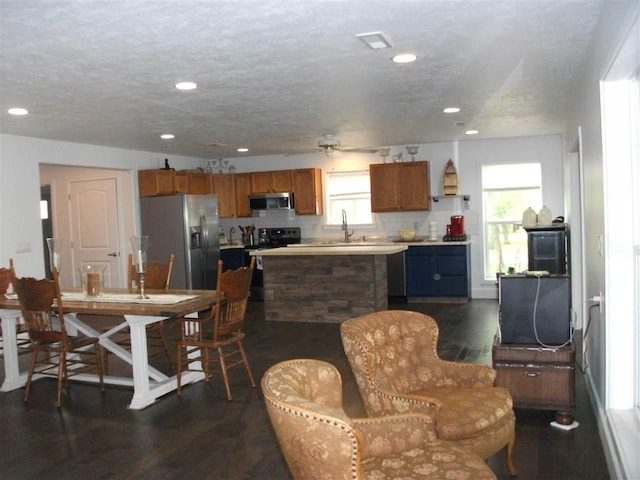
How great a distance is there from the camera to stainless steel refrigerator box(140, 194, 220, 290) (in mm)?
8391

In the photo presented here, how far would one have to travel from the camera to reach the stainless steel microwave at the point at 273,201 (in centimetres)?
945

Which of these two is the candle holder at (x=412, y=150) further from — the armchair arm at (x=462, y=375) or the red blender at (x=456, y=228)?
the armchair arm at (x=462, y=375)

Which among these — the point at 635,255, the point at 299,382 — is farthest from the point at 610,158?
the point at 299,382

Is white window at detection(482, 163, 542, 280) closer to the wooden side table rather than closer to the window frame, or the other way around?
the window frame

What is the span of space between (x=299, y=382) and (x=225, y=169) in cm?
830

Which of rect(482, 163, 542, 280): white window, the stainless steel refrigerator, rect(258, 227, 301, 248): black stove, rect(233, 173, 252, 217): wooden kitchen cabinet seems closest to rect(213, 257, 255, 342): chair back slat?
the stainless steel refrigerator

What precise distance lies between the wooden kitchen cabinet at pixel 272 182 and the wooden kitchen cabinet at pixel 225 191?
0.37m

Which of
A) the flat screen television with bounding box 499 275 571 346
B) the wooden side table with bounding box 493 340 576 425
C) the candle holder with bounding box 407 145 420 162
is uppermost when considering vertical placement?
the candle holder with bounding box 407 145 420 162

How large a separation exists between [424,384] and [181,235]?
5.95 metres

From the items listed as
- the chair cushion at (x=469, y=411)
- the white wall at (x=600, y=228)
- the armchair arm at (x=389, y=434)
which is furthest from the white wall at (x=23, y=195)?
the white wall at (x=600, y=228)

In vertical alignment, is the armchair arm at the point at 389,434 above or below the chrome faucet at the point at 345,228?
below

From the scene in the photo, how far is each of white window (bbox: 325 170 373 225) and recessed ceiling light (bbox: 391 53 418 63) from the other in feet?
17.3

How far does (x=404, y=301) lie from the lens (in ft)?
28.2

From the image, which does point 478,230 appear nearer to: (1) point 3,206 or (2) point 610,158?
(2) point 610,158
